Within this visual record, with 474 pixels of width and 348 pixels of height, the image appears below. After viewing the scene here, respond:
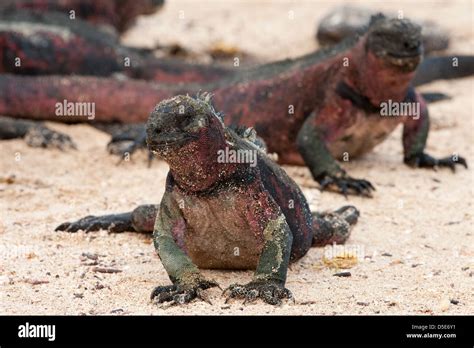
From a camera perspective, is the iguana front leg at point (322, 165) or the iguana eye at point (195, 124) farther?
the iguana front leg at point (322, 165)

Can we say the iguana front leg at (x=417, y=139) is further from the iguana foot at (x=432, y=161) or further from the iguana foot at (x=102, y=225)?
the iguana foot at (x=102, y=225)

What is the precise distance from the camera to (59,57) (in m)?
11.8

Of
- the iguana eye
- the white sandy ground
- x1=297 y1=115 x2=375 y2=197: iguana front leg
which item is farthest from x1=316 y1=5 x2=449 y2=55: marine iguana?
the iguana eye

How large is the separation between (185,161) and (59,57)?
6.67 metres

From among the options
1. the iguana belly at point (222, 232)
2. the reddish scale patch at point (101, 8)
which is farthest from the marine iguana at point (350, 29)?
the iguana belly at point (222, 232)

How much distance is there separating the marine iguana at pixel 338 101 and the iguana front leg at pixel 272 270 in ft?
8.85

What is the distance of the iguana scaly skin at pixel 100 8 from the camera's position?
13320 mm

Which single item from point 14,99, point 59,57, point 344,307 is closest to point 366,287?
point 344,307

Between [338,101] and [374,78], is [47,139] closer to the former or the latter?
[338,101]

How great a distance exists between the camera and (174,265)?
18.1 feet

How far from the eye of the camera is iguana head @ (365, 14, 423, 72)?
27.8 feet
